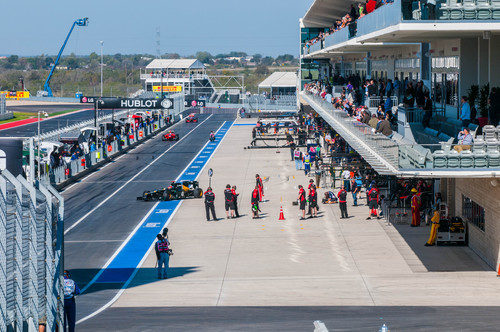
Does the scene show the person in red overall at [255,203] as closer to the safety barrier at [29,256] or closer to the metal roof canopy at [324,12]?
the safety barrier at [29,256]

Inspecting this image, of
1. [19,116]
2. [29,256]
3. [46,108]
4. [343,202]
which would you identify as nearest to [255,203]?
[343,202]

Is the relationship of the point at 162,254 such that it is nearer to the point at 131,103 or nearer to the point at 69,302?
the point at 69,302

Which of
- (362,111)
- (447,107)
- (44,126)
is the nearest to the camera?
(447,107)

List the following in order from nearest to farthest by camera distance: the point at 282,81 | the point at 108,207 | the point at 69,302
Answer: the point at 69,302
the point at 108,207
the point at 282,81

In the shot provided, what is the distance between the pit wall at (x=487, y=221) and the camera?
23.1 m

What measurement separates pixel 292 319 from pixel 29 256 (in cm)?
639

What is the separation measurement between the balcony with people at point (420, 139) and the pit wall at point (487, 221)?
133 cm

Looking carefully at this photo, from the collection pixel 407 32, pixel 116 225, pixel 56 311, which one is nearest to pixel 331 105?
pixel 116 225

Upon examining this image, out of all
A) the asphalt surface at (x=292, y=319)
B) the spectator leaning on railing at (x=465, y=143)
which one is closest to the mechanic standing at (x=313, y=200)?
the spectator leaning on railing at (x=465, y=143)

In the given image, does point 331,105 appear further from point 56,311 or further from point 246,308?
point 56,311

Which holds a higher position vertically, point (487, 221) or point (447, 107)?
point (447, 107)

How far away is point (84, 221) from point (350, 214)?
1021cm

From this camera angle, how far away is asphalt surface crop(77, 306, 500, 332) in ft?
59.3

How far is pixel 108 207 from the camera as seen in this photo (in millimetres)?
37406
